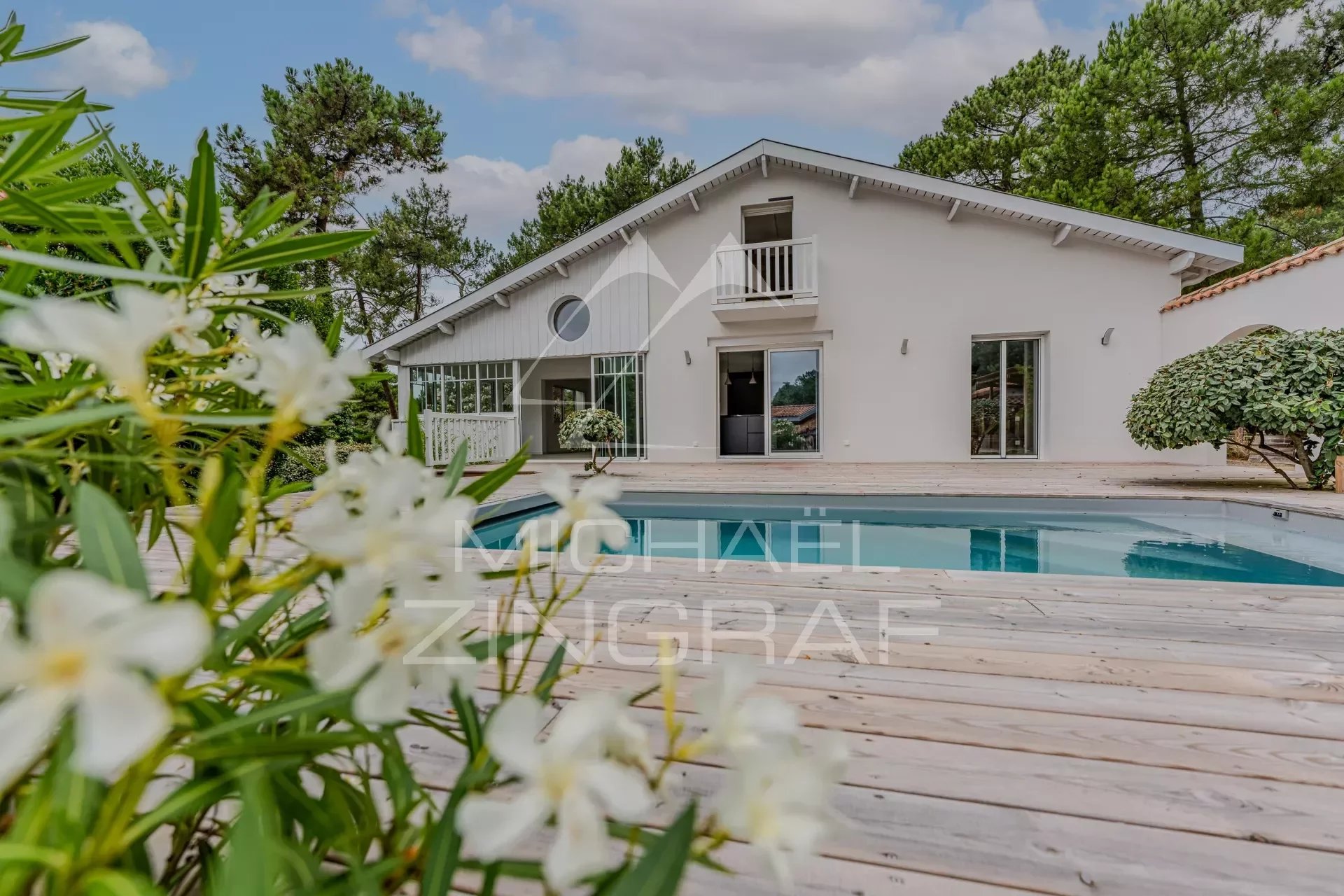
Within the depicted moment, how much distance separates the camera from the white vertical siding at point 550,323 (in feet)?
27.8

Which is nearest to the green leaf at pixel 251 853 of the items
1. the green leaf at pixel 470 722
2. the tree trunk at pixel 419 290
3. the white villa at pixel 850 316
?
the green leaf at pixel 470 722

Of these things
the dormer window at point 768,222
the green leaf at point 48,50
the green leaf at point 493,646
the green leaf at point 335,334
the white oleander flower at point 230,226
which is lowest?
the green leaf at point 493,646

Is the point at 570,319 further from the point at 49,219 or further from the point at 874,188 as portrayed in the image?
the point at 49,219

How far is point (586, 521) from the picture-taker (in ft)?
1.25

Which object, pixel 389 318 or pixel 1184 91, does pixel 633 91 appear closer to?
pixel 389 318

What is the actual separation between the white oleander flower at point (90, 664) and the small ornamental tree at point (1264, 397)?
21.0ft

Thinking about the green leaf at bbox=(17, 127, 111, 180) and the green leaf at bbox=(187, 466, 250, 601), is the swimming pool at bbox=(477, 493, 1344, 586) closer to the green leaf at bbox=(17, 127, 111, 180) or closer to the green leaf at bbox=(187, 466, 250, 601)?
the green leaf at bbox=(17, 127, 111, 180)

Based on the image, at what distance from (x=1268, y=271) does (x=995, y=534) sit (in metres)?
4.85

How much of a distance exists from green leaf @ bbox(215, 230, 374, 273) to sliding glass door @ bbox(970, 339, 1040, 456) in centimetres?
812

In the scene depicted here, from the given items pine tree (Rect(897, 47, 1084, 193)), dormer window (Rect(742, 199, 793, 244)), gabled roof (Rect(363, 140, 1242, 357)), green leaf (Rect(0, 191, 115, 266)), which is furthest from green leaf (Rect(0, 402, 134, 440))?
pine tree (Rect(897, 47, 1084, 193))

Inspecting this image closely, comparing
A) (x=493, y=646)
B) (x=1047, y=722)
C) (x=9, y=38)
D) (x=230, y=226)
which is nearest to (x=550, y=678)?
(x=493, y=646)

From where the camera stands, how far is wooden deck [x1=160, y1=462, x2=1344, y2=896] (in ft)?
2.71

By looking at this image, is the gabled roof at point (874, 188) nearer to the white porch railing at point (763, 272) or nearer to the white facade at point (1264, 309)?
the white facade at point (1264, 309)

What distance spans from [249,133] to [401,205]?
3677mm
